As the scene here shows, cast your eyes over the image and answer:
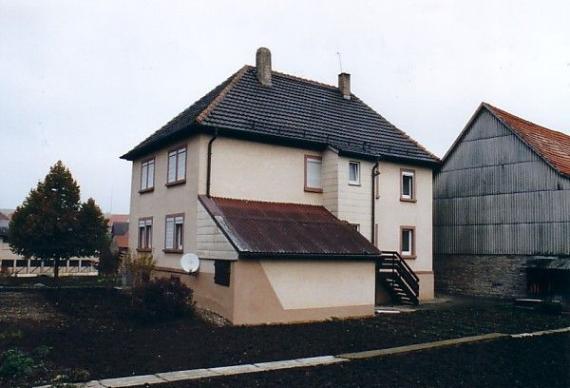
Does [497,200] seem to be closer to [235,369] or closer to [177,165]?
[177,165]

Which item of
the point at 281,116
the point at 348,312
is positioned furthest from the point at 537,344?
the point at 281,116

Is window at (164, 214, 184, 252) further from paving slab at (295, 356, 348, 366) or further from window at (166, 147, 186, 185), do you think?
paving slab at (295, 356, 348, 366)

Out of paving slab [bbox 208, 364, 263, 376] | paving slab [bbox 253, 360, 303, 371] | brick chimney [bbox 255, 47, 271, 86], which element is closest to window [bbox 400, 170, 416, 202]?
brick chimney [bbox 255, 47, 271, 86]

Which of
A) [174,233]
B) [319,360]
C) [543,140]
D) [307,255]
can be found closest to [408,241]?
[543,140]

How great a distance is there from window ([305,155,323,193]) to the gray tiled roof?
0.79 meters

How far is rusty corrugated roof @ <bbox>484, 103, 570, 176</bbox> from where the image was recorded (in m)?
24.7

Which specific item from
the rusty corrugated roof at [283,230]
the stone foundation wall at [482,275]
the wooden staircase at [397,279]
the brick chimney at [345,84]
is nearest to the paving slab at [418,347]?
the rusty corrugated roof at [283,230]

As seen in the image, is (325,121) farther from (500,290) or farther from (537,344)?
(537,344)

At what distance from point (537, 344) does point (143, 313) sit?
1122 centimetres

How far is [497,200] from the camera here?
26.6 metres

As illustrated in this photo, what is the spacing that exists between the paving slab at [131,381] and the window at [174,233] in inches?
451

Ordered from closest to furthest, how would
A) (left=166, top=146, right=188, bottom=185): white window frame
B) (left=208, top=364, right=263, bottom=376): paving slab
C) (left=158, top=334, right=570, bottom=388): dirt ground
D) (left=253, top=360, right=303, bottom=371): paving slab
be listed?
(left=158, top=334, right=570, bottom=388): dirt ground
(left=208, top=364, right=263, bottom=376): paving slab
(left=253, top=360, right=303, bottom=371): paving slab
(left=166, top=146, right=188, bottom=185): white window frame

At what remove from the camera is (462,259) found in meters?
28.0

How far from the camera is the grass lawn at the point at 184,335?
1084 cm
